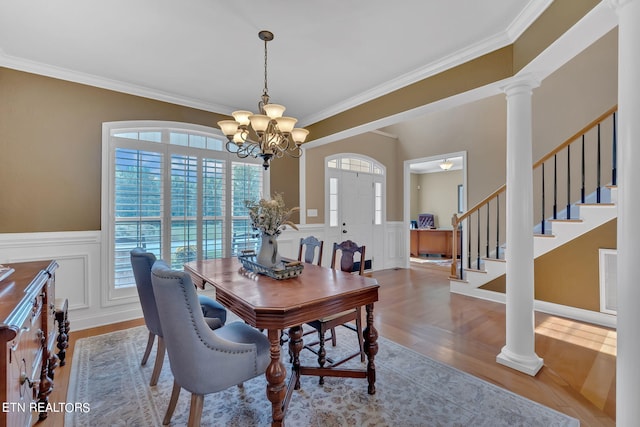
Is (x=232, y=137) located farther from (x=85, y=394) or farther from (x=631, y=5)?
(x=631, y=5)

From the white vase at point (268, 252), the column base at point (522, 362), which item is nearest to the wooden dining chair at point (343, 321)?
the white vase at point (268, 252)

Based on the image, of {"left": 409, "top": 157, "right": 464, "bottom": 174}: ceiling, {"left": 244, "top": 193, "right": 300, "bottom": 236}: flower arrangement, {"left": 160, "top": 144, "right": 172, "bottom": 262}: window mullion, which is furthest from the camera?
{"left": 409, "top": 157, "right": 464, "bottom": 174}: ceiling

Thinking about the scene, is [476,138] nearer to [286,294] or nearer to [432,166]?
[432,166]

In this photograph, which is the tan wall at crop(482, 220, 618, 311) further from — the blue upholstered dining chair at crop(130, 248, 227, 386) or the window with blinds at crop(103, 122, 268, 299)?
the blue upholstered dining chair at crop(130, 248, 227, 386)

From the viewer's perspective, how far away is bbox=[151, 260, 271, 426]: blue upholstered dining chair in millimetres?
1365

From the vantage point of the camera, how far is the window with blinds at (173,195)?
3381 mm

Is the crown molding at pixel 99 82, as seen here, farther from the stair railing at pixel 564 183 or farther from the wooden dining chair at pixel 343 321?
the stair railing at pixel 564 183

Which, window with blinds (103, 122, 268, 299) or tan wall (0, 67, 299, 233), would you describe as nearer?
tan wall (0, 67, 299, 233)

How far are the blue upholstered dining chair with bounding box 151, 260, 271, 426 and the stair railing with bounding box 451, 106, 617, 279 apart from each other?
382cm

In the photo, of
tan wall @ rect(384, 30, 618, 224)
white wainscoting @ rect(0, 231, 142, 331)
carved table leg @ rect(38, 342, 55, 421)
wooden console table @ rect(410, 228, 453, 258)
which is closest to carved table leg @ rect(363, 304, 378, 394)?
carved table leg @ rect(38, 342, 55, 421)

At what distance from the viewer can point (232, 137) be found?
251cm

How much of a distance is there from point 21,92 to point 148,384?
3.13m

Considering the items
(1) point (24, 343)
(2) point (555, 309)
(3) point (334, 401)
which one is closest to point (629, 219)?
(3) point (334, 401)

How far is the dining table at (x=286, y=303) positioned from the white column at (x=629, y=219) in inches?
47.2
